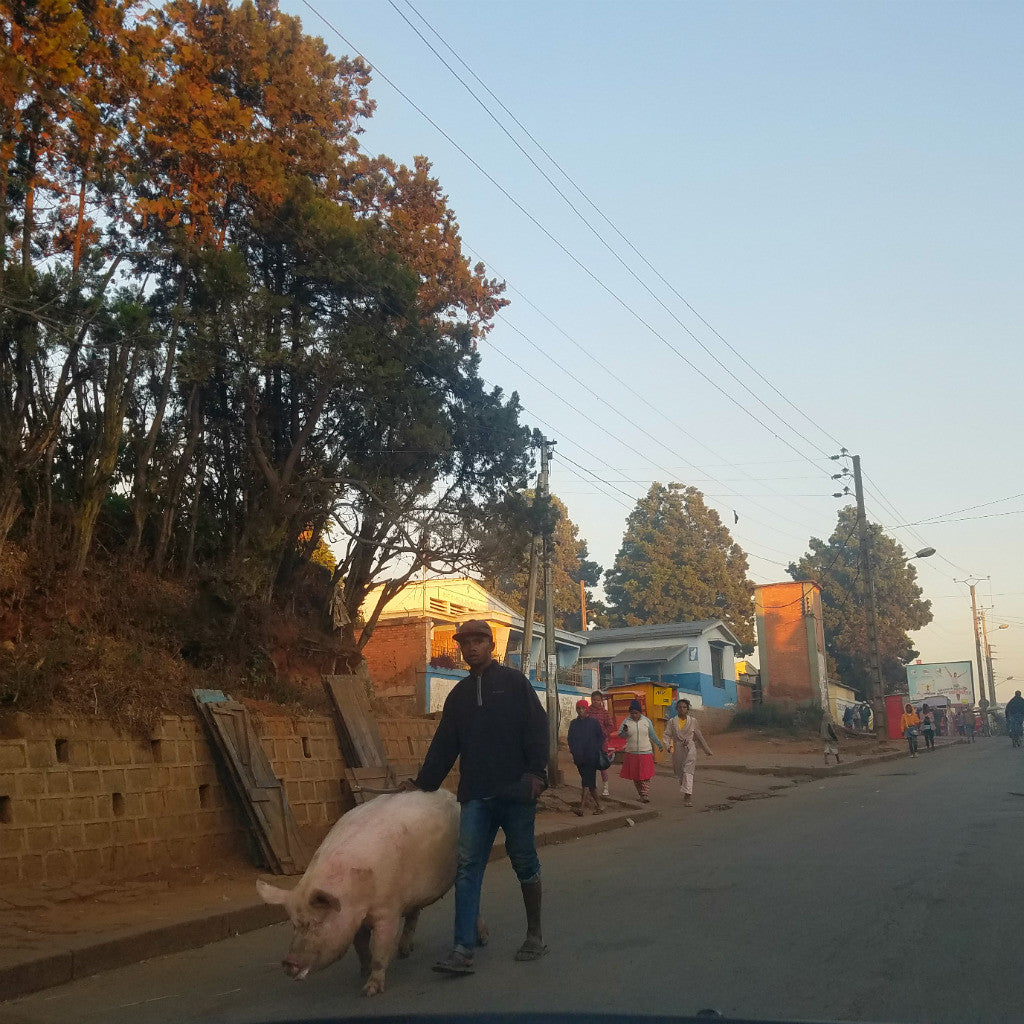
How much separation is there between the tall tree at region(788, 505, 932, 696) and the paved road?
2254 inches

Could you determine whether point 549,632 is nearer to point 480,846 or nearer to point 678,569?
point 480,846

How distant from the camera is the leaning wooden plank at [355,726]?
12.4 m

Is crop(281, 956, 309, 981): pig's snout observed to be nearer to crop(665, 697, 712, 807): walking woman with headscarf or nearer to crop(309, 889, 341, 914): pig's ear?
crop(309, 889, 341, 914): pig's ear

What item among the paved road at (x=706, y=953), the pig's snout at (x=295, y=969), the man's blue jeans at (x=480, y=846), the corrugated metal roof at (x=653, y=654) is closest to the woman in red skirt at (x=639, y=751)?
the paved road at (x=706, y=953)

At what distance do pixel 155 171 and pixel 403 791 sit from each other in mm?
10283

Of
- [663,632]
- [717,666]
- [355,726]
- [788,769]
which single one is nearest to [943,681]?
[717,666]

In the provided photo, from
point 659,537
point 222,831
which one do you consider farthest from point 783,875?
point 659,537

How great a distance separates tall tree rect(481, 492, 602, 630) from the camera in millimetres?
16641

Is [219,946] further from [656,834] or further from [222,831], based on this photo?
[656,834]

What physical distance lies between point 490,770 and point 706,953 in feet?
5.22

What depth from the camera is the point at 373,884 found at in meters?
5.30

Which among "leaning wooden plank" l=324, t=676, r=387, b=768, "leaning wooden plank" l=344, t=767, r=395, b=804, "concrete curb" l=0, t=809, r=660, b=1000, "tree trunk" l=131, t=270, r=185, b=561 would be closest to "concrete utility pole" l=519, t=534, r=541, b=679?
"leaning wooden plank" l=324, t=676, r=387, b=768

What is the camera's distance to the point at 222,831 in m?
10.3

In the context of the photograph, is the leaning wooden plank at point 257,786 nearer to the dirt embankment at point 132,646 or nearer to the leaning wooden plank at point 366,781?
the dirt embankment at point 132,646
